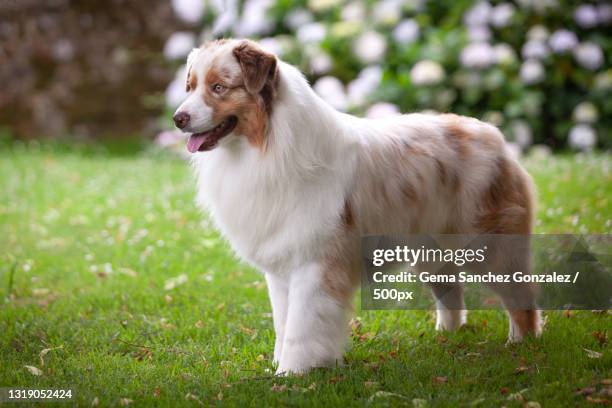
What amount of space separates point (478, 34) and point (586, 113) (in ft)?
6.44

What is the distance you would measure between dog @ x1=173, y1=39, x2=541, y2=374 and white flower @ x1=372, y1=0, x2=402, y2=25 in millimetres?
7364

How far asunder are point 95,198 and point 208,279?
4.00 m

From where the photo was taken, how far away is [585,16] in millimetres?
10875

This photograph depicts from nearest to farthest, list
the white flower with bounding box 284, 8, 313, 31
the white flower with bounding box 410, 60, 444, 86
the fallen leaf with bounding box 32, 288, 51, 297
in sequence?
the fallen leaf with bounding box 32, 288, 51, 297 → the white flower with bounding box 410, 60, 444, 86 → the white flower with bounding box 284, 8, 313, 31

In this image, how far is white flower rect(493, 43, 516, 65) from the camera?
1062cm

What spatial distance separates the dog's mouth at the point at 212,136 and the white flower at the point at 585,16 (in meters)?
8.71

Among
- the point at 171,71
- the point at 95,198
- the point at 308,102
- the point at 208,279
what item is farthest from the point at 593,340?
the point at 171,71

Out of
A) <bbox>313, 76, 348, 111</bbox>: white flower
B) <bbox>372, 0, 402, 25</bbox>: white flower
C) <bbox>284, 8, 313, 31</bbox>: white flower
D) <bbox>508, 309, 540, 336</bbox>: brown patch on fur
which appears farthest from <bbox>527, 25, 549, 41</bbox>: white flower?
<bbox>508, 309, 540, 336</bbox>: brown patch on fur

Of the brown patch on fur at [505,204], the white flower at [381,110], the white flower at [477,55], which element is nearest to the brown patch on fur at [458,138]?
the brown patch on fur at [505,204]

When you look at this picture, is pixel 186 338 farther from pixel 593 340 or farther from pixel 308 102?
pixel 593 340

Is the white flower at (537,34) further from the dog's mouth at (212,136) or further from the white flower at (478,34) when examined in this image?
the dog's mouth at (212,136)

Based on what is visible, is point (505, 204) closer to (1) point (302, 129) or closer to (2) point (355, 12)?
(1) point (302, 129)

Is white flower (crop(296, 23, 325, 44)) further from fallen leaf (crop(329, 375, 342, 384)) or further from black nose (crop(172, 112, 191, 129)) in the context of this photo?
fallen leaf (crop(329, 375, 342, 384))

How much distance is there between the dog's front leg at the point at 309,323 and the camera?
385cm
